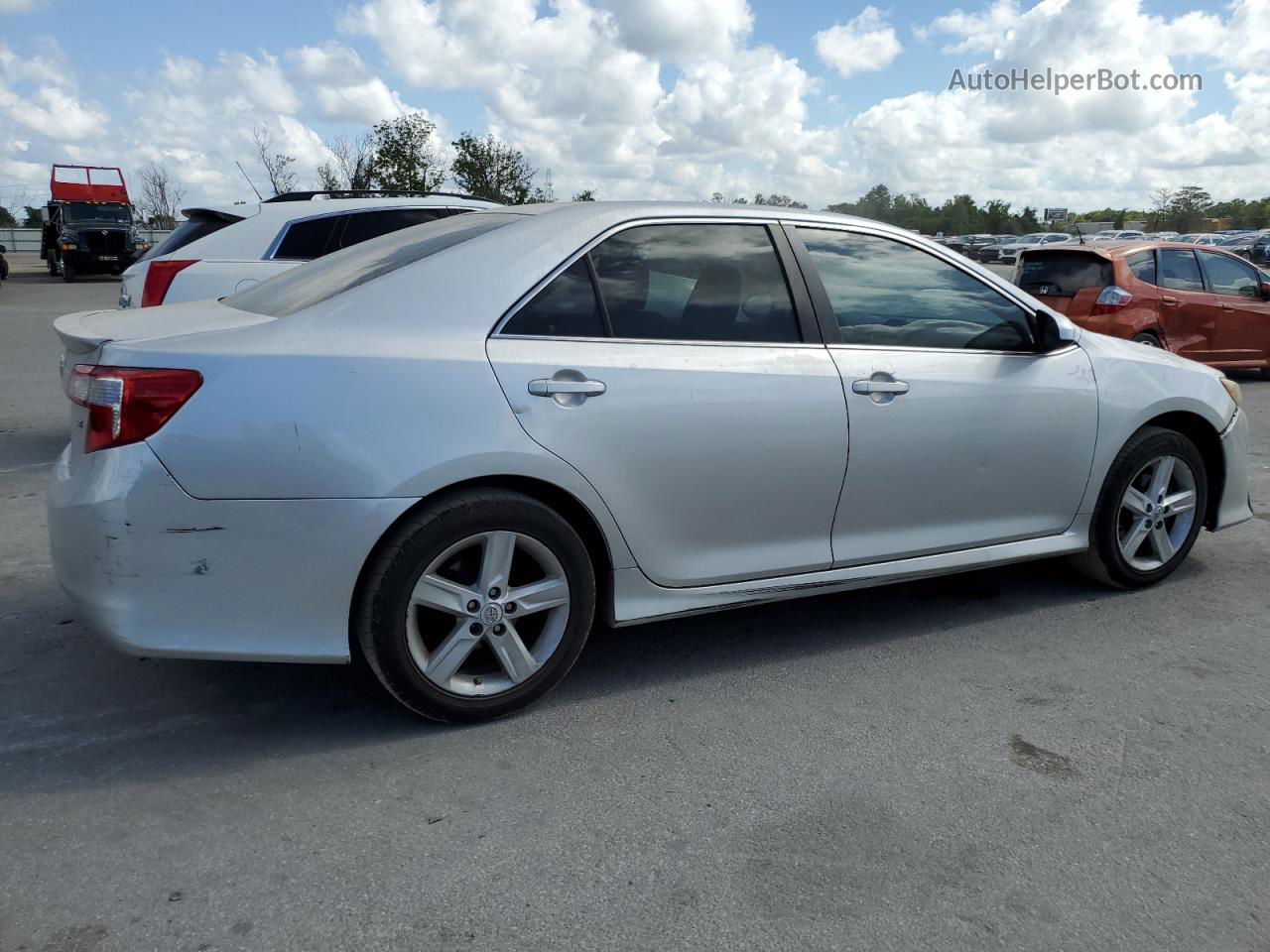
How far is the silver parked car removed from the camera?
3021 millimetres

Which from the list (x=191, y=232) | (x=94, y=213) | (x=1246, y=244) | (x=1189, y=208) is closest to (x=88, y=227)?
(x=94, y=213)

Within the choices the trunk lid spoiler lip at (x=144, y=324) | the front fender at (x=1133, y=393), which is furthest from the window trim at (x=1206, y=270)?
the trunk lid spoiler lip at (x=144, y=324)

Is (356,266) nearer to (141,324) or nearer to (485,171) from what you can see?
(141,324)

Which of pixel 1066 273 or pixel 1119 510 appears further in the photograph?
pixel 1066 273

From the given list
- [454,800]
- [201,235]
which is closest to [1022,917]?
[454,800]

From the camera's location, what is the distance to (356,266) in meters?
3.74

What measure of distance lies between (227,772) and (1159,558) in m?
3.87

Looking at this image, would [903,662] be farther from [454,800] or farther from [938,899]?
[454,800]

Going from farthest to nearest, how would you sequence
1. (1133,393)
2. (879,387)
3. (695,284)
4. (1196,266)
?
(1196,266) → (1133,393) → (879,387) → (695,284)

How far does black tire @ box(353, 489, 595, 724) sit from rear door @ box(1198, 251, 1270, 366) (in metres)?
10.3

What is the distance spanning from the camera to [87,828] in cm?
281

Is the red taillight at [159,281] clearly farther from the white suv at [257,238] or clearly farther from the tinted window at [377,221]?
the tinted window at [377,221]

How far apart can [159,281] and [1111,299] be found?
8.46 metres

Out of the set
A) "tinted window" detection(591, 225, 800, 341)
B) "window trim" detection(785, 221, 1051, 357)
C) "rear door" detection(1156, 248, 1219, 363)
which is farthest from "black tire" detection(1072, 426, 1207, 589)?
"rear door" detection(1156, 248, 1219, 363)
